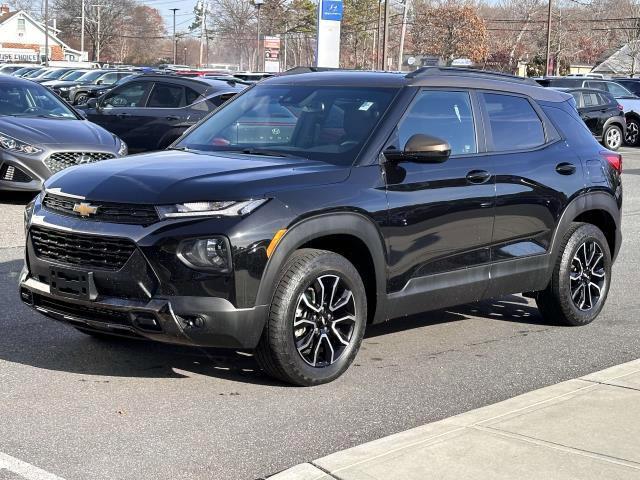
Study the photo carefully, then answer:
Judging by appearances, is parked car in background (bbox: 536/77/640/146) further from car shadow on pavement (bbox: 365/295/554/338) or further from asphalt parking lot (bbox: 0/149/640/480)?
asphalt parking lot (bbox: 0/149/640/480)

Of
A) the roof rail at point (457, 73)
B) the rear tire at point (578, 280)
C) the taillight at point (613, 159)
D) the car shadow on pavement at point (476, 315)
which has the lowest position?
the car shadow on pavement at point (476, 315)

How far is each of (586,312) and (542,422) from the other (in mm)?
2736

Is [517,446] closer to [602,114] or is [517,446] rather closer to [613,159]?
[613,159]

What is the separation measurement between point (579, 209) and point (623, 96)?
25405mm

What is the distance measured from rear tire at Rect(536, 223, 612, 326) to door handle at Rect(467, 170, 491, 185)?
3.31 ft

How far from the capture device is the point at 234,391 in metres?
5.70

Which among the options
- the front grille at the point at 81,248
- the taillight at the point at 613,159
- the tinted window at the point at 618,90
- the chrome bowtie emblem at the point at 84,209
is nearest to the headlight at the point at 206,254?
the front grille at the point at 81,248

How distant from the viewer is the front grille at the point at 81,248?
538 centimetres

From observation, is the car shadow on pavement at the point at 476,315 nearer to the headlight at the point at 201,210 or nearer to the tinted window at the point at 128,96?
the headlight at the point at 201,210

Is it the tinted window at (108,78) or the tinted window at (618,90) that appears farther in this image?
the tinted window at (108,78)

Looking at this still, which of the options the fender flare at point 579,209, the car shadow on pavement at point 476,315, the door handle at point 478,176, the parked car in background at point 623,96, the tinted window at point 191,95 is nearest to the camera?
the door handle at point 478,176

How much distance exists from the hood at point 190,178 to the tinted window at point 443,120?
0.65 m

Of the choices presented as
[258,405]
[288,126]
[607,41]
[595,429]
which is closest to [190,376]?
[258,405]

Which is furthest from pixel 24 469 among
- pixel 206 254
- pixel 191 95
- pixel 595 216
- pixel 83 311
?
pixel 191 95
